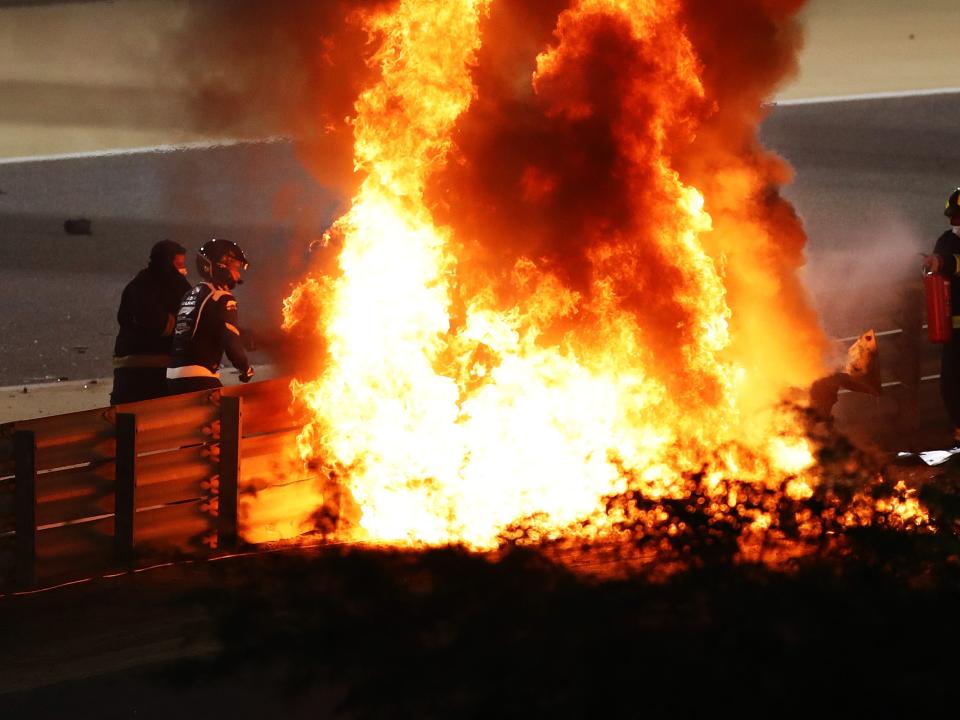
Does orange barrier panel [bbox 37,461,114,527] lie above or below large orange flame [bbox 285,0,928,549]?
below

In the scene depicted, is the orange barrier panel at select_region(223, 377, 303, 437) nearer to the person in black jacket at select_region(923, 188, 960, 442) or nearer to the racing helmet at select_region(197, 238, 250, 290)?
the racing helmet at select_region(197, 238, 250, 290)

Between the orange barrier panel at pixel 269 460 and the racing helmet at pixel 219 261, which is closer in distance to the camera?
the orange barrier panel at pixel 269 460

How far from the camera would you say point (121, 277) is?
24500 millimetres

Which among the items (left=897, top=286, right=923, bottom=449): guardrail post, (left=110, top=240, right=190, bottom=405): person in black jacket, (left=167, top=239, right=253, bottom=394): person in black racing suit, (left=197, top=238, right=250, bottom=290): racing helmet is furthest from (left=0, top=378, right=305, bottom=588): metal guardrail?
(left=897, top=286, right=923, bottom=449): guardrail post

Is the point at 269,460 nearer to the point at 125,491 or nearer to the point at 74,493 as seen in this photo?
the point at 125,491

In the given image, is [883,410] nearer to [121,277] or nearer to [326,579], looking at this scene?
[326,579]

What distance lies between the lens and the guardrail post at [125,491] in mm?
8164

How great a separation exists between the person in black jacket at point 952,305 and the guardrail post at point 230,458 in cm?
637

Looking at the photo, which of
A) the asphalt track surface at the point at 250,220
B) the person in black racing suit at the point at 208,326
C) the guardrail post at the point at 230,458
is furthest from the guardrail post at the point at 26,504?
the asphalt track surface at the point at 250,220

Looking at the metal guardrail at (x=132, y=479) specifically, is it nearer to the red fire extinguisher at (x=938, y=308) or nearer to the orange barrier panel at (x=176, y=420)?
the orange barrier panel at (x=176, y=420)

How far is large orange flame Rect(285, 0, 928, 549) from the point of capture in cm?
830

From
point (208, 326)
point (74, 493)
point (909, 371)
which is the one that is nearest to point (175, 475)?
point (74, 493)

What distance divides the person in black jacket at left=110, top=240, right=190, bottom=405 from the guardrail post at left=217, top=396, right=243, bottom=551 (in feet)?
5.29

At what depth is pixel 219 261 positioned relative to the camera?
930 cm
